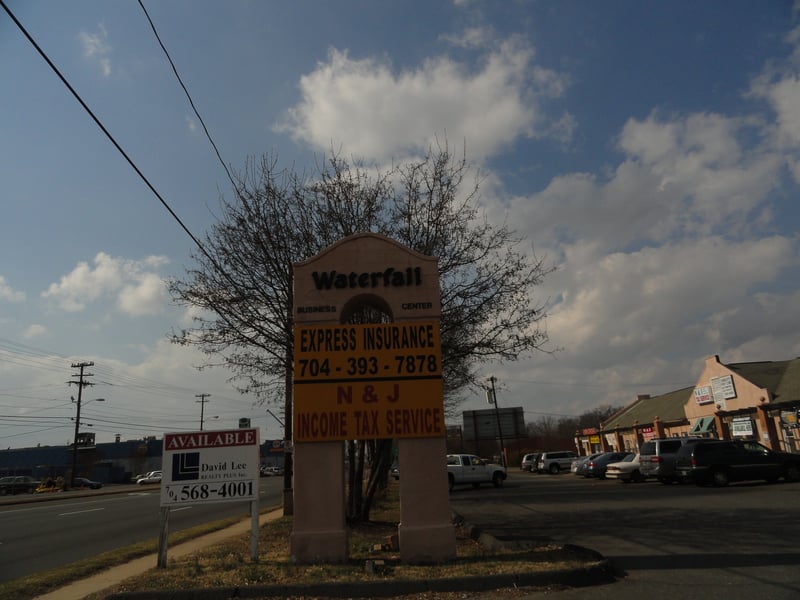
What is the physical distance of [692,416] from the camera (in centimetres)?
3919

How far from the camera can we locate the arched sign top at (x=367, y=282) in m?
9.84

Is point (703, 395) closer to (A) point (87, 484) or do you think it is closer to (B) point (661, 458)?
(B) point (661, 458)

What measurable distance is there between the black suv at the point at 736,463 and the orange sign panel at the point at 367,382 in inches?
645

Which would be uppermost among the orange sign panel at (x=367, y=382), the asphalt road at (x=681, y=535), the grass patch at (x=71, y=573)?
the orange sign panel at (x=367, y=382)

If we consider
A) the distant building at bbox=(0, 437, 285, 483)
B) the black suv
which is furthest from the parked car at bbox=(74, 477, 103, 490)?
the black suv

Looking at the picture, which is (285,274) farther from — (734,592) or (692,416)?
(692,416)

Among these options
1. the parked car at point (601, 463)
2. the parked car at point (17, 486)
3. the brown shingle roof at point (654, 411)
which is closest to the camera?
the parked car at point (601, 463)

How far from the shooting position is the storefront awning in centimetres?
3575

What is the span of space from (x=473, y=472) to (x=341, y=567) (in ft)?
80.4

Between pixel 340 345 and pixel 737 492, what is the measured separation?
15406 mm

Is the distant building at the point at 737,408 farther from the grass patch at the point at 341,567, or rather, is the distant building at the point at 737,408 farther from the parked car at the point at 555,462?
the grass patch at the point at 341,567

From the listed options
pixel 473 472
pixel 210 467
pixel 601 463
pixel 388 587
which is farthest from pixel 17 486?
pixel 388 587

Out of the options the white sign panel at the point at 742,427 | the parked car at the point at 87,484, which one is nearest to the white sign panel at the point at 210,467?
the white sign panel at the point at 742,427

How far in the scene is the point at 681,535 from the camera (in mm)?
10094
